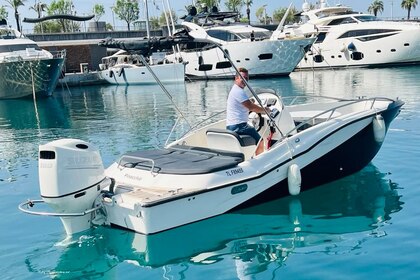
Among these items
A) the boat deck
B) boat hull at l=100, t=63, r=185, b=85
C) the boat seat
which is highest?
the boat seat

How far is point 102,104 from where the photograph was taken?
31141 millimetres

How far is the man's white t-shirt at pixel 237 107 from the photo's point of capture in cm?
Result: 921

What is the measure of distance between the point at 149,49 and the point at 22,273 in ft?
13.1

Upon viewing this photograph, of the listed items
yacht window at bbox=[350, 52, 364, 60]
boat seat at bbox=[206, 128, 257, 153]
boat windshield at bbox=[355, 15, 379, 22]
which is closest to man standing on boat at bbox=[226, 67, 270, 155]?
boat seat at bbox=[206, 128, 257, 153]

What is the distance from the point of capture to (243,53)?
43250mm

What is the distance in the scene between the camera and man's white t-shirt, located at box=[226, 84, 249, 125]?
9.21 meters

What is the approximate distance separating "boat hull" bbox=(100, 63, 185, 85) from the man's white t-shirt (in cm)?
3262

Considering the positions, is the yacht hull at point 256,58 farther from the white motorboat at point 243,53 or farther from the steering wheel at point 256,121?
the steering wheel at point 256,121

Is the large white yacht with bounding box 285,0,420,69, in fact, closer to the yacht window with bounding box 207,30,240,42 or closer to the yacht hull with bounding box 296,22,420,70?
the yacht hull with bounding box 296,22,420,70

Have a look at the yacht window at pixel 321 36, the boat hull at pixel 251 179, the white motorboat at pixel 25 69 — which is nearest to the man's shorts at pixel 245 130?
the boat hull at pixel 251 179

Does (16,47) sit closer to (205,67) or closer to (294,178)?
(205,67)

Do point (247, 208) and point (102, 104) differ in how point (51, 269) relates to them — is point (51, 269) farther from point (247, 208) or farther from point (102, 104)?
point (102, 104)

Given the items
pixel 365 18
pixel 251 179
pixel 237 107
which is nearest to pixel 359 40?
pixel 365 18

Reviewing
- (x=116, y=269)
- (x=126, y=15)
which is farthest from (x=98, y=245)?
(x=126, y=15)
